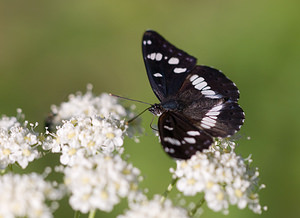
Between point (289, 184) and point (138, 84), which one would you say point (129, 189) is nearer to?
point (289, 184)

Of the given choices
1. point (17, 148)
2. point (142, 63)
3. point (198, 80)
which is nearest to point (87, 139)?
point (17, 148)

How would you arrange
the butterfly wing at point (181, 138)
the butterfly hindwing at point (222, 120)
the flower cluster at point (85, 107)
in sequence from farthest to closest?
the flower cluster at point (85, 107) < the butterfly hindwing at point (222, 120) < the butterfly wing at point (181, 138)

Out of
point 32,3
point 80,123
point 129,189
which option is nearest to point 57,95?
point 32,3

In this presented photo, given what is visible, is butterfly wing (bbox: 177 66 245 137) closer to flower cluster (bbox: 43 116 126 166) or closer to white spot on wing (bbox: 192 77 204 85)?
white spot on wing (bbox: 192 77 204 85)

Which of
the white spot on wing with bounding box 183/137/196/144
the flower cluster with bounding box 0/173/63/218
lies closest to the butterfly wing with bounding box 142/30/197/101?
the white spot on wing with bounding box 183/137/196/144

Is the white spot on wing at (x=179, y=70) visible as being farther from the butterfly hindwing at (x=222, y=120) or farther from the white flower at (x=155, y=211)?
the white flower at (x=155, y=211)

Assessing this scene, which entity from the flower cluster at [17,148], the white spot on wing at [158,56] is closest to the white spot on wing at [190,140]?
the white spot on wing at [158,56]

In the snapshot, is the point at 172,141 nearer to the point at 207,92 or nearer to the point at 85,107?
the point at 207,92
